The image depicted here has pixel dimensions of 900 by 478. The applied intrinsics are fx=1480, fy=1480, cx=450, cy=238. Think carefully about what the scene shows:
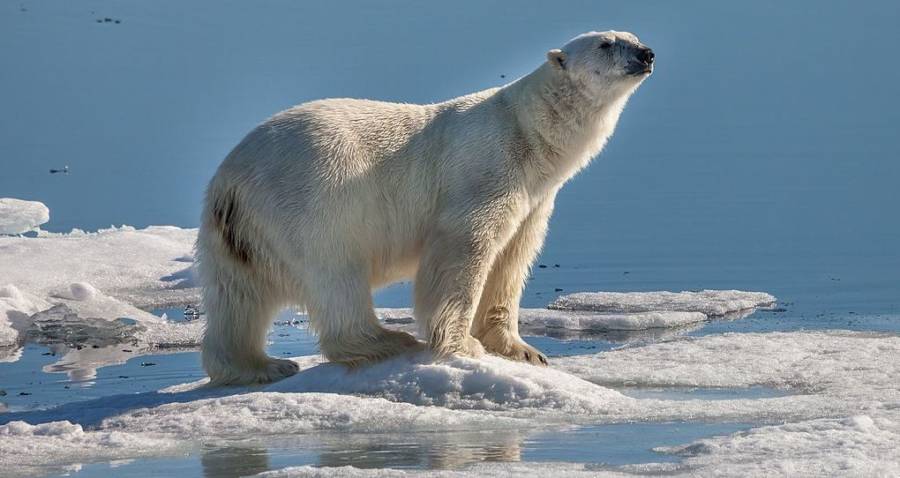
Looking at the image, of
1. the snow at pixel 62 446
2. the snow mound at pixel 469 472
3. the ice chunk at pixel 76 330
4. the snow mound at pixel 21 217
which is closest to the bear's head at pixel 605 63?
the snow mound at pixel 469 472

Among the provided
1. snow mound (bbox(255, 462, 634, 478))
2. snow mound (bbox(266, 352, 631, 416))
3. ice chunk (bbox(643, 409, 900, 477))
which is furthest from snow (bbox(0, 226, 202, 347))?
ice chunk (bbox(643, 409, 900, 477))

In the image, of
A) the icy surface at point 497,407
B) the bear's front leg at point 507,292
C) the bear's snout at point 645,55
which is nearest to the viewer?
the icy surface at point 497,407

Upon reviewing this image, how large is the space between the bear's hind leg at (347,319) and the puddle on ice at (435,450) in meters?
0.94

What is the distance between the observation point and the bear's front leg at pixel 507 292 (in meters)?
8.47

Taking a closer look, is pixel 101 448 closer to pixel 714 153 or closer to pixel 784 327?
pixel 784 327

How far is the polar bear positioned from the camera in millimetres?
7781

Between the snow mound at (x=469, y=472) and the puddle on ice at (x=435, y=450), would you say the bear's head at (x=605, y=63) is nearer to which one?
the puddle on ice at (x=435, y=450)

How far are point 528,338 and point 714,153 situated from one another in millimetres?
15747

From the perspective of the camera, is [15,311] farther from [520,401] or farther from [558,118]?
[520,401]

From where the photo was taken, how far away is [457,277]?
779cm

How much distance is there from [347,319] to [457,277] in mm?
618

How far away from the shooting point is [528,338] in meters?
10.2

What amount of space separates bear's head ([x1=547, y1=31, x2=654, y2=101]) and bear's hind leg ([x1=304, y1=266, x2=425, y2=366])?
158 cm

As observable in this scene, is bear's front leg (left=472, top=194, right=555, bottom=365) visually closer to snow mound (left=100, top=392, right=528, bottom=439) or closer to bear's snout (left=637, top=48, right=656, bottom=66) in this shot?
bear's snout (left=637, top=48, right=656, bottom=66)
